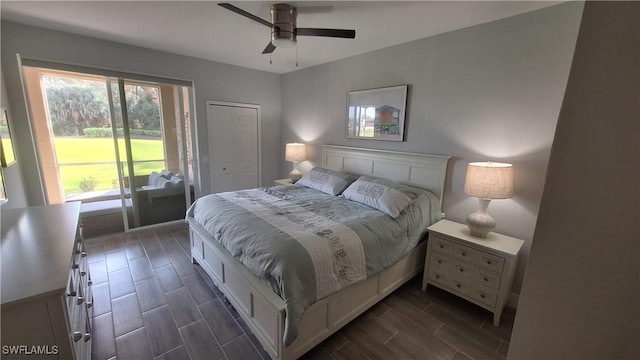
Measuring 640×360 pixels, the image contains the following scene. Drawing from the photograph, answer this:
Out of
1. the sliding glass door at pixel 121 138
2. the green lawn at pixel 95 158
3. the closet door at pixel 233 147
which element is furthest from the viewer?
the closet door at pixel 233 147

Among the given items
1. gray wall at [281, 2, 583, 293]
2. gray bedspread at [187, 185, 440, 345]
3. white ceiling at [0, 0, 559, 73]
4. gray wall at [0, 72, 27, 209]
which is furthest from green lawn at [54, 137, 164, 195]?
gray wall at [281, 2, 583, 293]

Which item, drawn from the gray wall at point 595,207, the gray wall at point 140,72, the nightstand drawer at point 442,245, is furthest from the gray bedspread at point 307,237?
the gray wall at point 140,72

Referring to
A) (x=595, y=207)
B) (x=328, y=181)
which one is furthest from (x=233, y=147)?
(x=595, y=207)

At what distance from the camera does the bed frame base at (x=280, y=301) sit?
169 centimetres

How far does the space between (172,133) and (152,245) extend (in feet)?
5.87

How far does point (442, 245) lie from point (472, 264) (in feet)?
0.91

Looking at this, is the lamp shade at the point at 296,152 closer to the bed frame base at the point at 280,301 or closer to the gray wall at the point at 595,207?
the bed frame base at the point at 280,301

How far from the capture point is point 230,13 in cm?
230

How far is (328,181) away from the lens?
11.0ft

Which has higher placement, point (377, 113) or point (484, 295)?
point (377, 113)

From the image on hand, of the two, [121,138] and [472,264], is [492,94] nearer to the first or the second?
[472,264]

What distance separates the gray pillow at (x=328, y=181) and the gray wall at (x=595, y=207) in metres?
2.64

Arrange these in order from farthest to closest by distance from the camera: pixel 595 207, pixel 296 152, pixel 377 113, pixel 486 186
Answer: pixel 296 152, pixel 377 113, pixel 486 186, pixel 595 207

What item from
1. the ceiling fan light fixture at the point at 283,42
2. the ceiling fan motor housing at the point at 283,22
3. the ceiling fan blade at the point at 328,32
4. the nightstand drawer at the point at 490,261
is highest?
the ceiling fan motor housing at the point at 283,22
